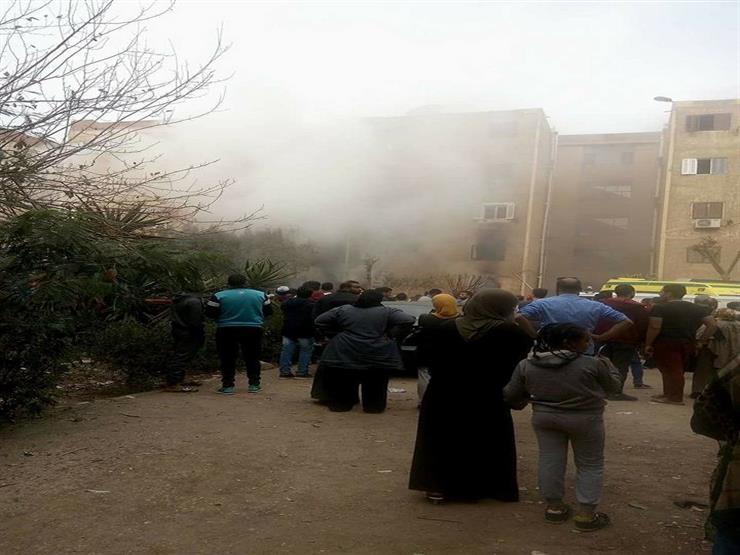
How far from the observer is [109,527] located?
3939mm

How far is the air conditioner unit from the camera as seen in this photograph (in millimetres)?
27531

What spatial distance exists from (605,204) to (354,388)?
27.1 metres

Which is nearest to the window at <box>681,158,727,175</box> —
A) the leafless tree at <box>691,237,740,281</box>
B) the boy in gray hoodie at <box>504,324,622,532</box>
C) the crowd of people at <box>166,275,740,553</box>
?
the leafless tree at <box>691,237,740,281</box>

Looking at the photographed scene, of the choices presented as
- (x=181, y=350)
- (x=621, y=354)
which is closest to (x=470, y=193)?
(x=621, y=354)

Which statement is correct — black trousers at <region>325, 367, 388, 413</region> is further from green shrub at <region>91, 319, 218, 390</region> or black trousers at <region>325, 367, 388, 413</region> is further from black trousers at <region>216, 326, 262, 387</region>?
green shrub at <region>91, 319, 218, 390</region>

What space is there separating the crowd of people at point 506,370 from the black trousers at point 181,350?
12 millimetres

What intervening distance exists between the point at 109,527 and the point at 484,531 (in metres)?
1.94

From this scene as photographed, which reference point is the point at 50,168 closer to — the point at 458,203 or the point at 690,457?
the point at 690,457

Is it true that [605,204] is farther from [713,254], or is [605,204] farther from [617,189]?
[713,254]

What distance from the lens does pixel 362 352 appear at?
6.98 metres

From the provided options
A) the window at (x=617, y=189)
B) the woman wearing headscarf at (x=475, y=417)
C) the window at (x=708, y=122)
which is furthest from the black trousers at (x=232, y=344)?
the window at (x=617, y=189)

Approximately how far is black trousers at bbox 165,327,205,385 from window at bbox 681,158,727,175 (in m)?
24.7

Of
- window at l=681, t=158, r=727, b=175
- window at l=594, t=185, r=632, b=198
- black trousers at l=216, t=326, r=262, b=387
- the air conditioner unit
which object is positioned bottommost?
black trousers at l=216, t=326, r=262, b=387

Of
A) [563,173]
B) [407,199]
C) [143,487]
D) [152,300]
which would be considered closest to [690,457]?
[143,487]
